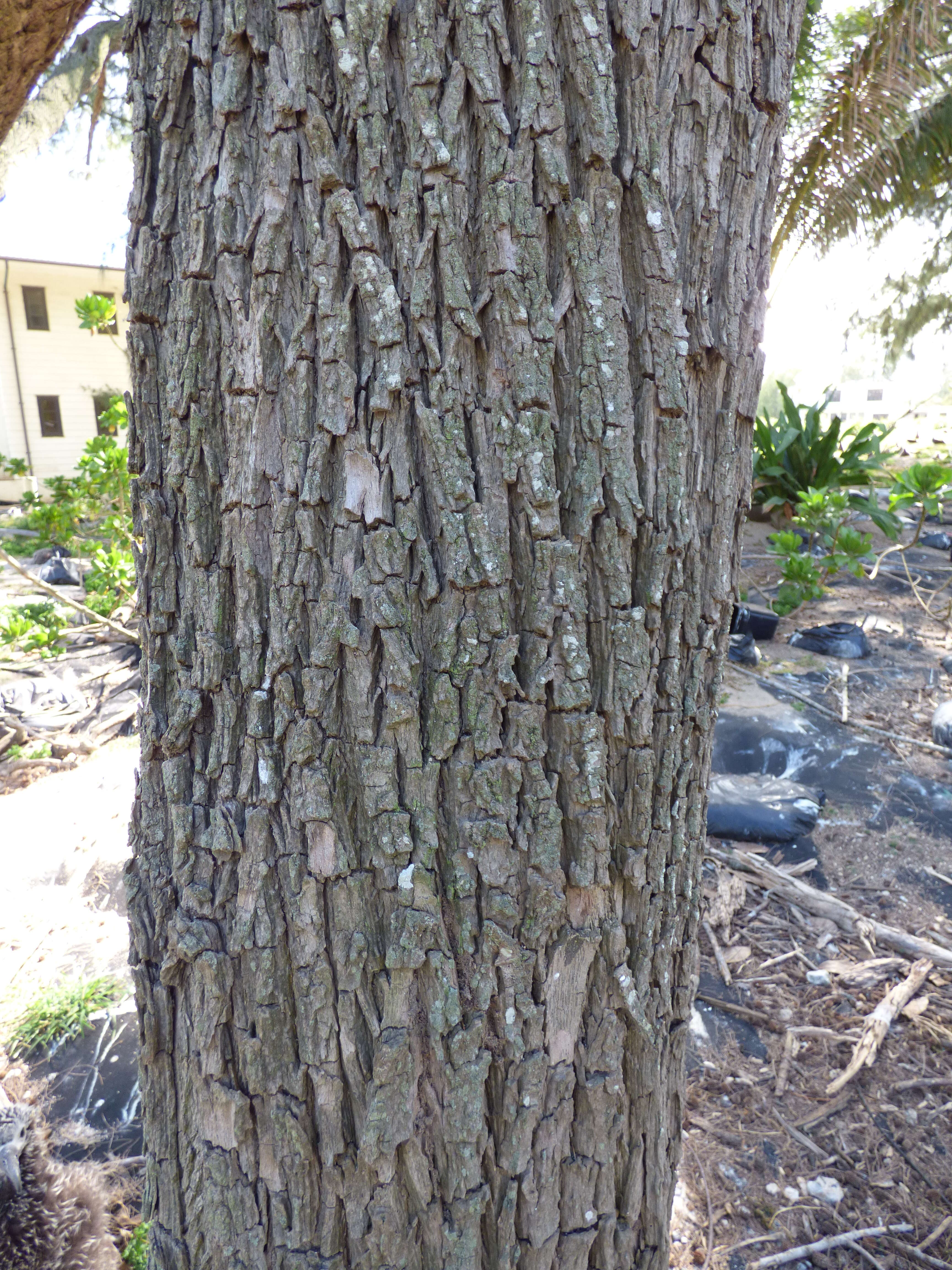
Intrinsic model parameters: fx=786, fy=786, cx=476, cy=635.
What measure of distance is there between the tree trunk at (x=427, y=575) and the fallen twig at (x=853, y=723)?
3.17 m

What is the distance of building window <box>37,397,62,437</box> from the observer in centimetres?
1823

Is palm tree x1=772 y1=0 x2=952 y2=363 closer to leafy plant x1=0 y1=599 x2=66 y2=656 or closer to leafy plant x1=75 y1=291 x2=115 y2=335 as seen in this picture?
leafy plant x1=75 y1=291 x2=115 y2=335

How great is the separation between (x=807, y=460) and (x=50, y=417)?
17.4m

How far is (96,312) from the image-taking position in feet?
13.4

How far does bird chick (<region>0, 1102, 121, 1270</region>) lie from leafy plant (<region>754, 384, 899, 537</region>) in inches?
274

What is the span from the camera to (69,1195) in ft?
5.41

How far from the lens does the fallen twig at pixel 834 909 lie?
2465 millimetres

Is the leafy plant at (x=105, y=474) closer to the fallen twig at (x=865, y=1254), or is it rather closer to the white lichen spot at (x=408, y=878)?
the white lichen spot at (x=408, y=878)

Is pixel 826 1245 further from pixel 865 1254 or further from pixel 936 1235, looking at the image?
pixel 936 1235

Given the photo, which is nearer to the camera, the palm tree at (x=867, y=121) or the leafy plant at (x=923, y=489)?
the leafy plant at (x=923, y=489)

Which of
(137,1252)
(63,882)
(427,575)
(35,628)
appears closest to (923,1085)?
(137,1252)

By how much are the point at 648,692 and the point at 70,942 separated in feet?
7.62

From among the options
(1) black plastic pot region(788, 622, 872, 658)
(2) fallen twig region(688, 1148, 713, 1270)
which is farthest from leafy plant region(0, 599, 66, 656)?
(1) black plastic pot region(788, 622, 872, 658)

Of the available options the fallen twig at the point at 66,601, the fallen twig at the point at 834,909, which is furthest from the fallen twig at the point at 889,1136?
the fallen twig at the point at 66,601
